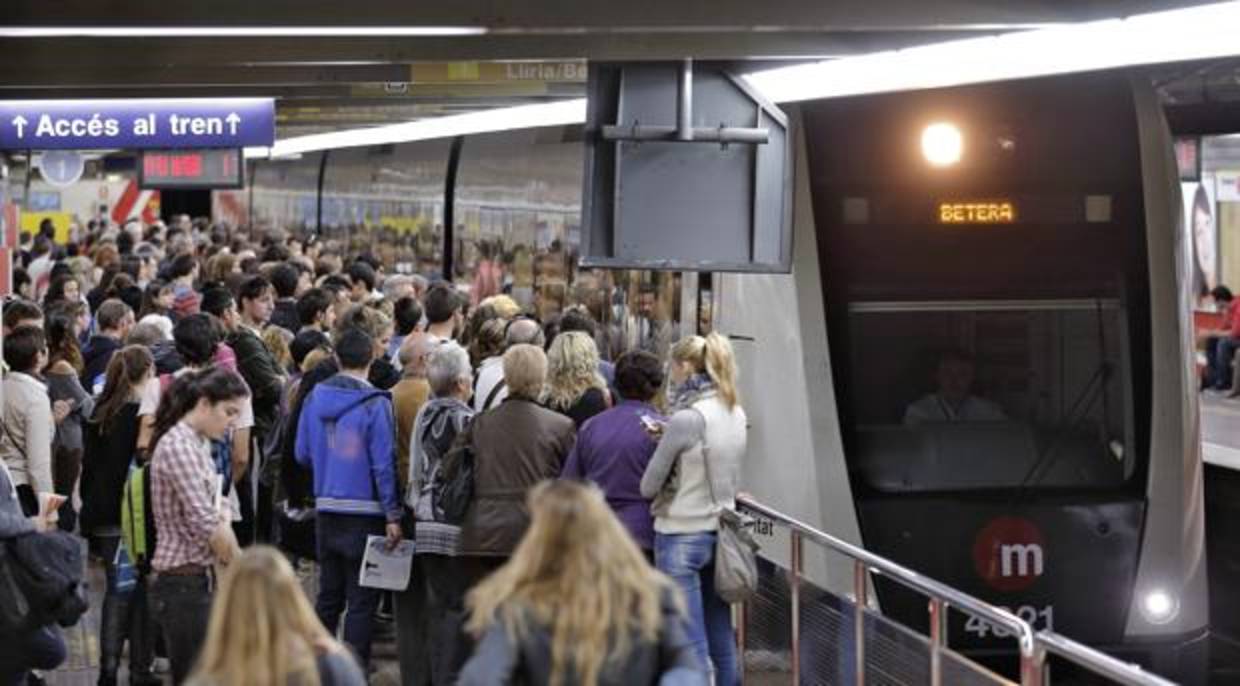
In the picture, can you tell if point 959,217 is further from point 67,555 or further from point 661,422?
point 67,555

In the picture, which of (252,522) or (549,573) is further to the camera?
(252,522)

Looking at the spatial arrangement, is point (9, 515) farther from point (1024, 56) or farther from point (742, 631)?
point (1024, 56)

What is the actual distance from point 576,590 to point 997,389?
20.5ft

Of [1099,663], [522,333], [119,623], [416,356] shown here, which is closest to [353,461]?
[416,356]

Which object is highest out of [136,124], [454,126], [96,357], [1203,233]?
[454,126]

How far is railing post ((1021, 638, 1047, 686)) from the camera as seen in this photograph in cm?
725

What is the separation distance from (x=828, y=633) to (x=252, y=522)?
3.41 m

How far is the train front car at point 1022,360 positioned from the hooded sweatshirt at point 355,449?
2.21 m

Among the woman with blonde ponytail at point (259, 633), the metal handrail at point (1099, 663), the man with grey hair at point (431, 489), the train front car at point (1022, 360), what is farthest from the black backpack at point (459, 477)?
the woman with blonde ponytail at point (259, 633)

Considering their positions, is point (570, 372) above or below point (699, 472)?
above

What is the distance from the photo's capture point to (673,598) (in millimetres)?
5664

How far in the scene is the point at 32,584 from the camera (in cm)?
852

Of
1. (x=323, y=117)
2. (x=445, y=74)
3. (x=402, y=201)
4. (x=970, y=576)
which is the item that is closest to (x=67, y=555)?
(x=970, y=576)

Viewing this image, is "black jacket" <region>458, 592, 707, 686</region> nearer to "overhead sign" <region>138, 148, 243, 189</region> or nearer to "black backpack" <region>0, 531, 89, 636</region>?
"black backpack" <region>0, 531, 89, 636</region>
